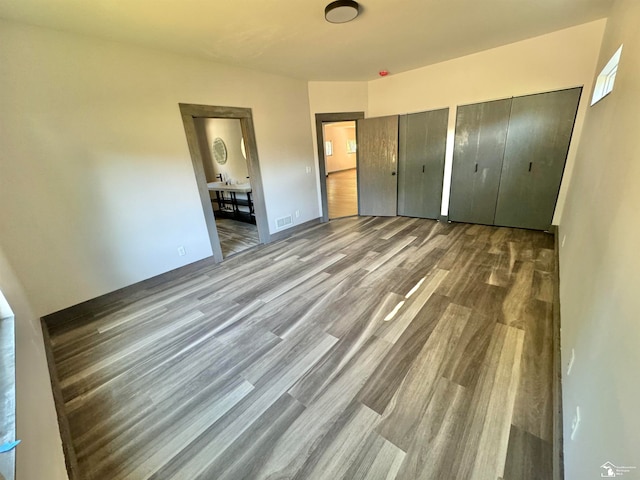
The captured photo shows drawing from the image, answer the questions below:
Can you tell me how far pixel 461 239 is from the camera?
3.86 metres

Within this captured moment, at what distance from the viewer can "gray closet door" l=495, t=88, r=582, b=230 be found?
3.39m

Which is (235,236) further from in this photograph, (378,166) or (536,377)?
(536,377)

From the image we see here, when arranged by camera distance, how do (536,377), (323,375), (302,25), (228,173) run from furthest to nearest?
(228,173)
(302,25)
(323,375)
(536,377)

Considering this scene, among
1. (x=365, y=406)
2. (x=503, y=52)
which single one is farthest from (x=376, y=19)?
(x=365, y=406)

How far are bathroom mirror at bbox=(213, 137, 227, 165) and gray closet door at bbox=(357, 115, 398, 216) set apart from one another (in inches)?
131

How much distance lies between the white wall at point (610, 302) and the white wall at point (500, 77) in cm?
158

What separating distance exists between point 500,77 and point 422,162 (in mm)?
Result: 1545

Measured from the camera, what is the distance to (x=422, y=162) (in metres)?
4.66

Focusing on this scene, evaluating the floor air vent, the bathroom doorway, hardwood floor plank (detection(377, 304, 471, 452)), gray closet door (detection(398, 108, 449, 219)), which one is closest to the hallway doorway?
the bathroom doorway

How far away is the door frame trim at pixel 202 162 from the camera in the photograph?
3188mm

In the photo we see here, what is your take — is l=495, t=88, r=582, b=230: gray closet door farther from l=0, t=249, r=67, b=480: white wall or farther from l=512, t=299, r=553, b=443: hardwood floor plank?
l=0, t=249, r=67, b=480: white wall

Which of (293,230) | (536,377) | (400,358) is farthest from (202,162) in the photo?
(536,377)

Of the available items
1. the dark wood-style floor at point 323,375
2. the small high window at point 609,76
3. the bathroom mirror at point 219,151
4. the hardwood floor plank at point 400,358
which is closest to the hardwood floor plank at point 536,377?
the dark wood-style floor at point 323,375

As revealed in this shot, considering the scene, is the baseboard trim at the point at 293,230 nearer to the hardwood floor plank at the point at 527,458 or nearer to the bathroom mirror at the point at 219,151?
the bathroom mirror at the point at 219,151
